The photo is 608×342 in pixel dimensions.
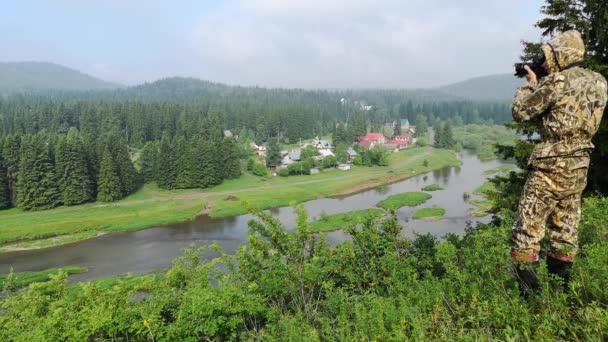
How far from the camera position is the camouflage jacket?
370 centimetres

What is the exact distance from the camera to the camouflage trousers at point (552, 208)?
381 centimetres

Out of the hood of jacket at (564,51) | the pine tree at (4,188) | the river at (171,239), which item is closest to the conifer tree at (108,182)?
the pine tree at (4,188)

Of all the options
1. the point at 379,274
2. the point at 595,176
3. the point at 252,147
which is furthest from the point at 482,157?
the point at 379,274

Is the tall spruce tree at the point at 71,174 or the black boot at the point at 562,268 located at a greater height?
the black boot at the point at 562,268

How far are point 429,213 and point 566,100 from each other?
33042mm

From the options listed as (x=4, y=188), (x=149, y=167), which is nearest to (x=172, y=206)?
(x=149, y=167)

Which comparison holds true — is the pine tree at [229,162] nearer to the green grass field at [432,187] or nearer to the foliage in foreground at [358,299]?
the green grass field at [432,187]

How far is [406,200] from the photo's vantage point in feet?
134

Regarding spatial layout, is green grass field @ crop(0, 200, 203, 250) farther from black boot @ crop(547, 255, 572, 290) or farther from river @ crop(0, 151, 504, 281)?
black boot @ crop(547, 255, 572, 290)

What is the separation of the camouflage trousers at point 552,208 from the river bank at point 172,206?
20124 millimetres

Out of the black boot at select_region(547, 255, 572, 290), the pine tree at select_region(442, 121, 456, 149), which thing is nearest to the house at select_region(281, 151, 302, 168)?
the pine tree at select_region(442, 121, 456, 149)

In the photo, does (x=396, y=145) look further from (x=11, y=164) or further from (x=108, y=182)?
(x=11, y=164)

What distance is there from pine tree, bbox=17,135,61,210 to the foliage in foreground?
36.6 metres

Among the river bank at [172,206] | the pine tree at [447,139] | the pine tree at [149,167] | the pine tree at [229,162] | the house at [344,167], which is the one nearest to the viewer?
the river bank at [172,206]
